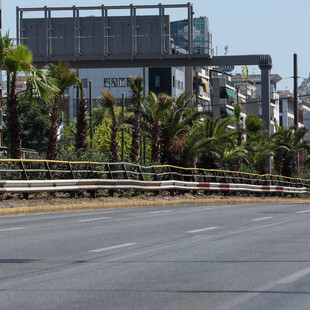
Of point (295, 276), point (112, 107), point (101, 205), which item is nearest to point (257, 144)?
point (112, 107)

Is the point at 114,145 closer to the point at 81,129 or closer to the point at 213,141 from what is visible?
the point at 213,141

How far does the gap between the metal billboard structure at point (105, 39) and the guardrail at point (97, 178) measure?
6.09 metres

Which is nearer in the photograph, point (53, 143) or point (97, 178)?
point (53, 143)

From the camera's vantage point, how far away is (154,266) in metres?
11.2

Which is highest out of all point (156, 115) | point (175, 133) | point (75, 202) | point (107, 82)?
point (107, 82)

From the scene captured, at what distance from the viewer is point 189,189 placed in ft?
138

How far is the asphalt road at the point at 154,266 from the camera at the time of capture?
8320 millimetres

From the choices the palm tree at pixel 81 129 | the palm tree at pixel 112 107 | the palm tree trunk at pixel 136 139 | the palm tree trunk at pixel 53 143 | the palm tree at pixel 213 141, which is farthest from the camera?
the palm tree at pixel 213 141

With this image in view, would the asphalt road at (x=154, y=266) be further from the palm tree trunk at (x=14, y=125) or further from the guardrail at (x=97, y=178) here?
the palm tree trunk at (x=14, y=125)

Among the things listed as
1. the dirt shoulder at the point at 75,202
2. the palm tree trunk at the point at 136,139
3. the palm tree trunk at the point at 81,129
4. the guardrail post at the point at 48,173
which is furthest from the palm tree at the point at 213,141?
the guardrail post at the point at 48,173

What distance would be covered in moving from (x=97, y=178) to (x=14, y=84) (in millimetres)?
6030

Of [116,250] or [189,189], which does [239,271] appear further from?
[189,189]

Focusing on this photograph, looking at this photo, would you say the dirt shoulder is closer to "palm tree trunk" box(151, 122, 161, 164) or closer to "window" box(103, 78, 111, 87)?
"palm tree trunk" box(151, 122, 161, 164)

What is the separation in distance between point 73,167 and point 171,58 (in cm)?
1598
